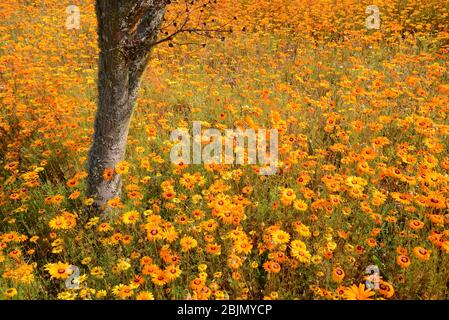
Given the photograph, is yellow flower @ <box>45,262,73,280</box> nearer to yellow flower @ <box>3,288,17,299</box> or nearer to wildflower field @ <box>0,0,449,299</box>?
wildflower field @ <box>0,0,449,299</box>

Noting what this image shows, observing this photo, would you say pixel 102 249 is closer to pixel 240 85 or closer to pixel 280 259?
pixel 280 259

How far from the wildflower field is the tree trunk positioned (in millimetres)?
195

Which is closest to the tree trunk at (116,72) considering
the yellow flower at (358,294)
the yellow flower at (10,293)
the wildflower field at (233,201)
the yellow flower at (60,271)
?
the wildflower field at (233,201)

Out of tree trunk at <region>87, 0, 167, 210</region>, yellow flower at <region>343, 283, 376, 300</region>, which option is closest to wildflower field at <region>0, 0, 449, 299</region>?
yellow flower at <region>343, 283, 376, 300</region>

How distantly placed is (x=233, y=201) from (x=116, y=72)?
1647 mm

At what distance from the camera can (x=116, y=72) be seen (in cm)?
321

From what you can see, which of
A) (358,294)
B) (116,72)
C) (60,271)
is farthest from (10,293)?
(358,294)

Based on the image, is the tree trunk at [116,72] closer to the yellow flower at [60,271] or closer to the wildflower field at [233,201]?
the wildflower field at [233,201]

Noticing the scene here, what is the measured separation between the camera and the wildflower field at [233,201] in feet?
9.73

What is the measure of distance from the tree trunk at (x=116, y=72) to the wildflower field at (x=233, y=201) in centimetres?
19

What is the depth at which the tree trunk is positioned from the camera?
2.96 meters

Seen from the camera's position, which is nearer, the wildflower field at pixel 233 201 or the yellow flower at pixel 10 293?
the yellow flower at pixel 10 293

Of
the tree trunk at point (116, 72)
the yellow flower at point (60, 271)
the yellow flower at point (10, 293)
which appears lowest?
the yellow flower at point (10, 293)
